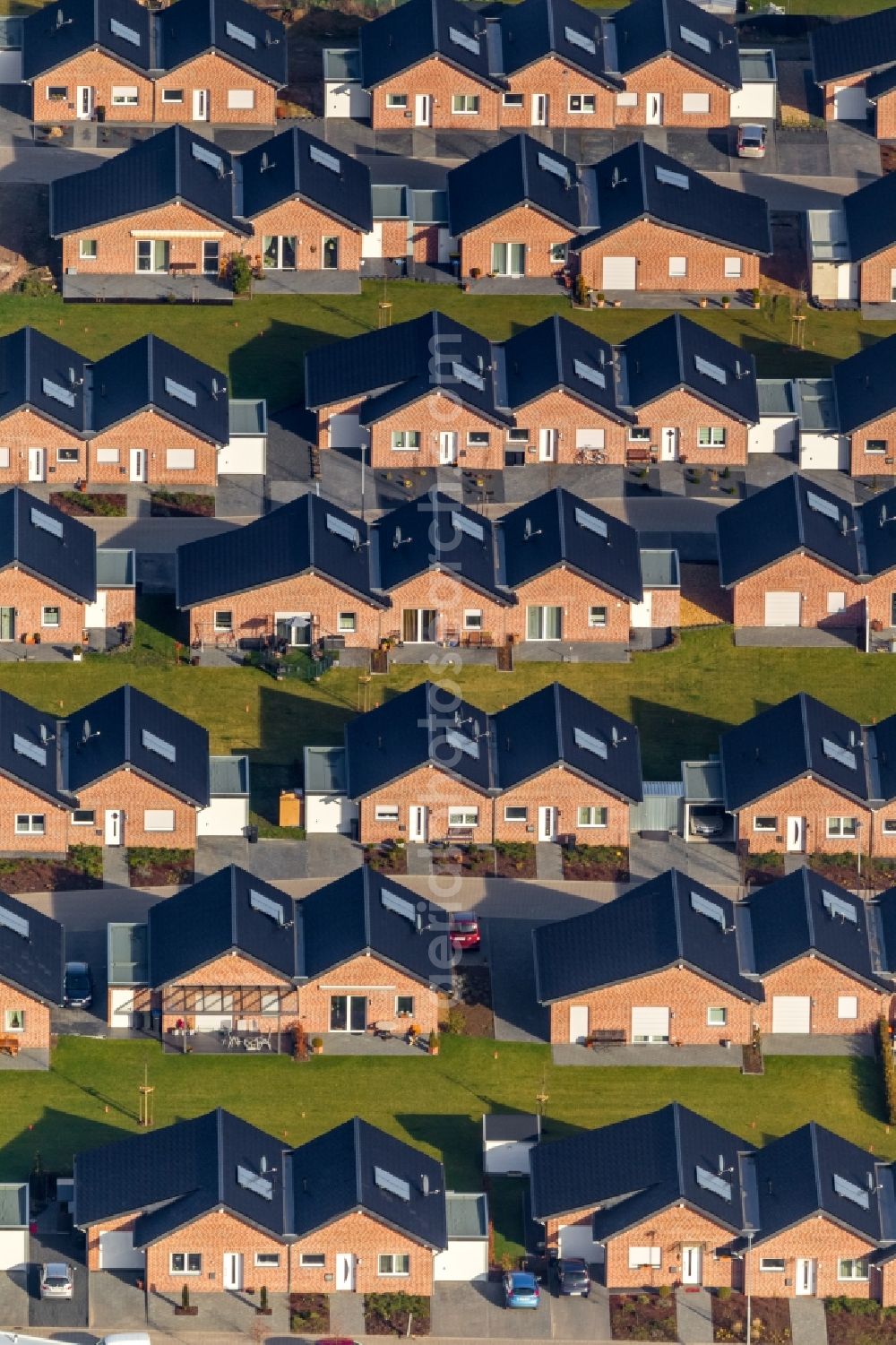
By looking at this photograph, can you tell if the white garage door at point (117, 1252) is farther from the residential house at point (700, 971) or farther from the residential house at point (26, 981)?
the residential house at point (700, 971)

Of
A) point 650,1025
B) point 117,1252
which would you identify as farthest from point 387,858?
point 117,1252

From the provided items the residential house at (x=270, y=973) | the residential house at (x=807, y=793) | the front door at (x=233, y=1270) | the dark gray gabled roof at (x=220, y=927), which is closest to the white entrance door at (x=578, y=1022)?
the residential house at (x=270, y=973)

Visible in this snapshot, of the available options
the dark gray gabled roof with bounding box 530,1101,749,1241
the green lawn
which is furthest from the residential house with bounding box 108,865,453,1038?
the dark gray gabled roof with bounding box 530,1101,749,1241

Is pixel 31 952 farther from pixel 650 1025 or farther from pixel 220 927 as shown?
pixel 650 1025

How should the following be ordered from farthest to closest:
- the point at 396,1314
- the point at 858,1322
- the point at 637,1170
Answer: the point at 637,1170 → the point at 858,1322 → the point at 396,1314

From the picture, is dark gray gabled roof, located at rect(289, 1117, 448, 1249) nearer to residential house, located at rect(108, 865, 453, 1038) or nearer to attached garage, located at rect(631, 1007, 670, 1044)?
residential house, located at rect(108, 865, 453, 1038)

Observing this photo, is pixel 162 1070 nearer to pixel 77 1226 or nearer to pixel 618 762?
pixel 77 1226
